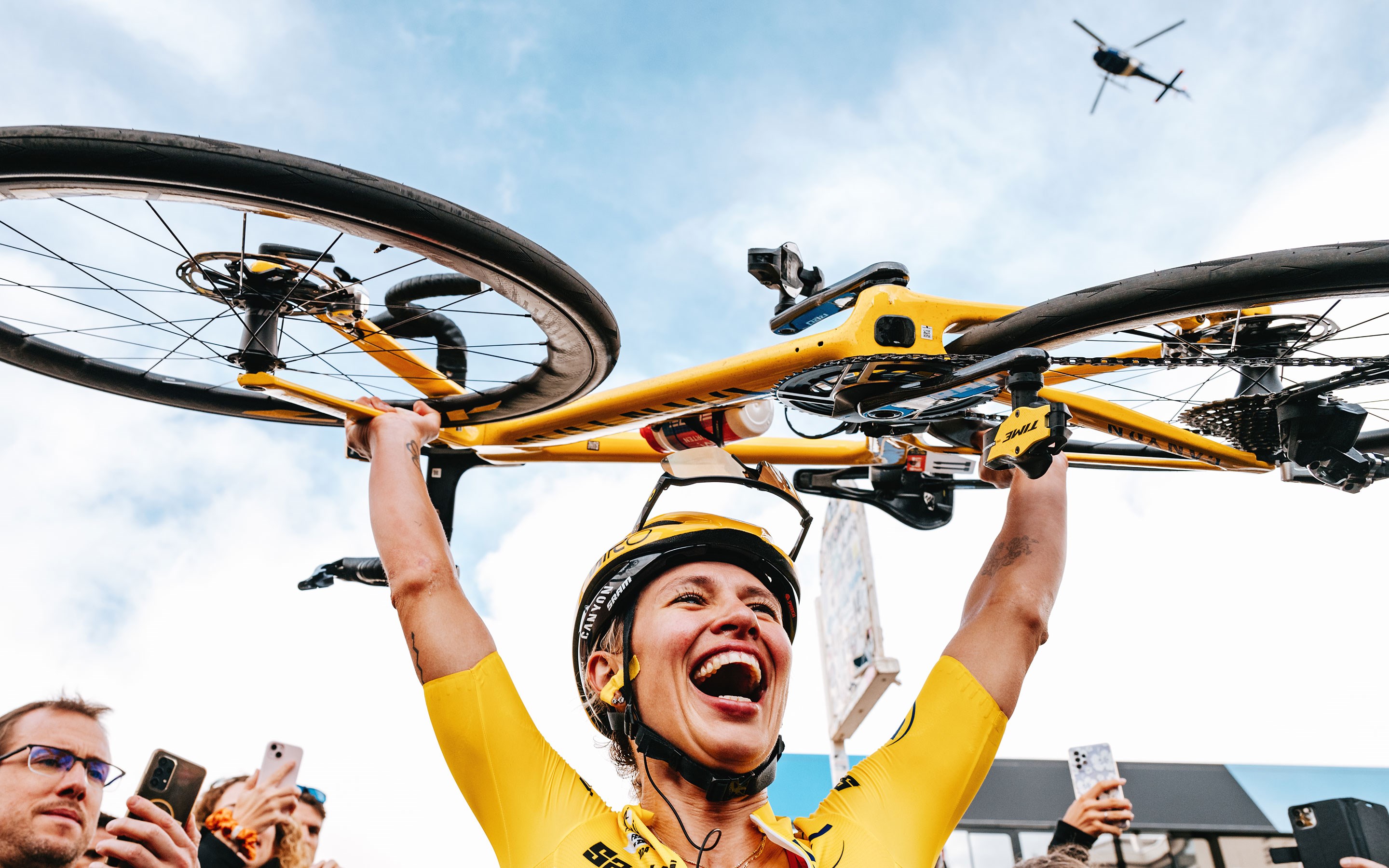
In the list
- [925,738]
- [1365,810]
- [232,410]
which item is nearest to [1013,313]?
[925,738]

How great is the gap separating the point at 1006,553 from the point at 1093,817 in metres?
1.83

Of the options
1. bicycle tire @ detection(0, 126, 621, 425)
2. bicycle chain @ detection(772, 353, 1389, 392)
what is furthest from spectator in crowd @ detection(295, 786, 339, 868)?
bicycle chain @ detection(772, 353, 1389, 392)

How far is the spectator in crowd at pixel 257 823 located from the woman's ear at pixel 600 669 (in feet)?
6.13

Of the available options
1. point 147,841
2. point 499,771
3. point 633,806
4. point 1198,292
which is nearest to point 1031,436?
point 1198,292

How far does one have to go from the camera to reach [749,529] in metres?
2.06

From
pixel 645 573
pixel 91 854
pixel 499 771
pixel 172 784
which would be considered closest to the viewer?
pixel 499 771

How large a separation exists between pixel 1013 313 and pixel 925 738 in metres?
1.38

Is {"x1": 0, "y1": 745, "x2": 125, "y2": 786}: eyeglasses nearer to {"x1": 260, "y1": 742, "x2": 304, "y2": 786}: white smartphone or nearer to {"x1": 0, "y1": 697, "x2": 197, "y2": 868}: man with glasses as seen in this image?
{"x1": 0, "y1": 697, "x2": 197, "y2": 868}: man with glasses

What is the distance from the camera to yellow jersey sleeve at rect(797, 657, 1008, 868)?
1775mm

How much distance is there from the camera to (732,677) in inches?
73.7

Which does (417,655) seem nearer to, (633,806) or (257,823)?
(633,806)

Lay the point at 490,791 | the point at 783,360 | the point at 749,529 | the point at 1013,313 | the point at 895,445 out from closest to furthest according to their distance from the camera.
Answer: the point at 490,791 < the point at 749,529 < the point at 1013,313 < the point at 783,360 < the point at 895,445

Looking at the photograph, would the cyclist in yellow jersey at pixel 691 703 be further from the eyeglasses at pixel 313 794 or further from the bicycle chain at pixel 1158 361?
the eyeglasses at pixel 313 794

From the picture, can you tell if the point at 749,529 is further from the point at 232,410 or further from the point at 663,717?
the point at 232,410
